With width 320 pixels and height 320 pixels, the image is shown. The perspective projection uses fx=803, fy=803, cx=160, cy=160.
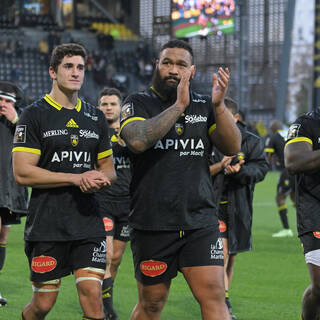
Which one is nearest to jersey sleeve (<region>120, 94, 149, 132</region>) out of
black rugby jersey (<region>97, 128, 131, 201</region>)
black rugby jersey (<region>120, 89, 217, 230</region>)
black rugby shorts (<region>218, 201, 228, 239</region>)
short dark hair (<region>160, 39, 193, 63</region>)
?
black rugby jersey (<region>120, 89, 217, 230</region>)

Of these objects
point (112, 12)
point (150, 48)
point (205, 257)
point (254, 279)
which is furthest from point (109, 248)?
point (112, 12)

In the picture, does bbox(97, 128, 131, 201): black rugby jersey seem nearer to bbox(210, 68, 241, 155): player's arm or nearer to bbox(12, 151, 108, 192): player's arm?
bbox(12, 151, 108, 192): player's arm

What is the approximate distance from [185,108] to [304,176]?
1208mm

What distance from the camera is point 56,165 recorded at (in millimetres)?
5391

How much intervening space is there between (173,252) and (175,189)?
418 millimetres

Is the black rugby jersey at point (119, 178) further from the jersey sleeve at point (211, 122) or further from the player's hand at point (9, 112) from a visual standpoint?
the jersey sleeve at point (211, 122)

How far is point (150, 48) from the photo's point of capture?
4459 cm

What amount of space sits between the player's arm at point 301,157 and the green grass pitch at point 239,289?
2.49 meters

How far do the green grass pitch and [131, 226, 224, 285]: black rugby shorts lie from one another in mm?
2432

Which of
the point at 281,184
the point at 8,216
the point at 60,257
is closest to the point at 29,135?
the point at 60,257

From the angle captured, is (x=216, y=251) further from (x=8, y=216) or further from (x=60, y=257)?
(x=8, y=216)

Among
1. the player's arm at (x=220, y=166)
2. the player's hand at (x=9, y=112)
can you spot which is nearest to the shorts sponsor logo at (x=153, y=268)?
the player's arm at (x=220, y=166)

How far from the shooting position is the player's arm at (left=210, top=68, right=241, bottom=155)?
494 cm

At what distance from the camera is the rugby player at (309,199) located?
223 inches
